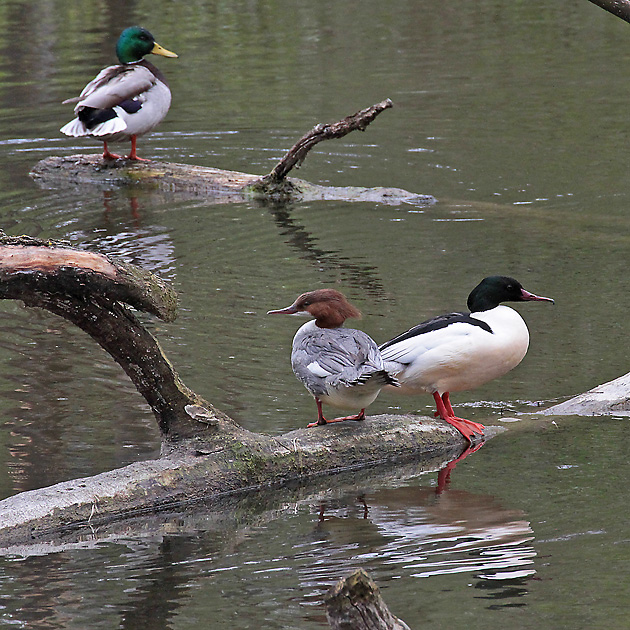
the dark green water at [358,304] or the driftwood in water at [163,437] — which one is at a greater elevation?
the driftwood in water at [163,437]

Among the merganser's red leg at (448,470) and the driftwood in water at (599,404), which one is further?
the driftwood in water at (599,404)

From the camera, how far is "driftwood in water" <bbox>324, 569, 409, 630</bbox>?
303cm

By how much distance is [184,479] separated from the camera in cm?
503

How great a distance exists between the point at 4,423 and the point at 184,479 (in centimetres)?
169

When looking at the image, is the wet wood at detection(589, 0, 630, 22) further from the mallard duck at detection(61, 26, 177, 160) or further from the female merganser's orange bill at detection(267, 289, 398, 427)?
the mallard duck at detection(61, 26, 177, 160)

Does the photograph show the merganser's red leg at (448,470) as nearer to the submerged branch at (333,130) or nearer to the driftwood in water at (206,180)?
the submerged branch at (333,130)

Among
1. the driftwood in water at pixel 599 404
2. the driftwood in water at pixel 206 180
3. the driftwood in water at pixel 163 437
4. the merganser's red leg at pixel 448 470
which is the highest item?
the driftwood in water at pixel 163 437

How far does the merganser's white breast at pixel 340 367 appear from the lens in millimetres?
5102

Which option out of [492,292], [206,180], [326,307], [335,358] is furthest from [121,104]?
[335,358]

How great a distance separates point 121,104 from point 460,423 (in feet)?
23.1

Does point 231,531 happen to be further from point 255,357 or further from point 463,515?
point 255,357

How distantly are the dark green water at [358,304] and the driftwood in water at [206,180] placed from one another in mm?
184

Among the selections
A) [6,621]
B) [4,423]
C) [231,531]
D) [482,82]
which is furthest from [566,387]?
[482,82]

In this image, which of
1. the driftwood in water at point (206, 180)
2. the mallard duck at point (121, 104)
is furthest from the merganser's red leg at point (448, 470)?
the mallard duck at point (121, 104)
